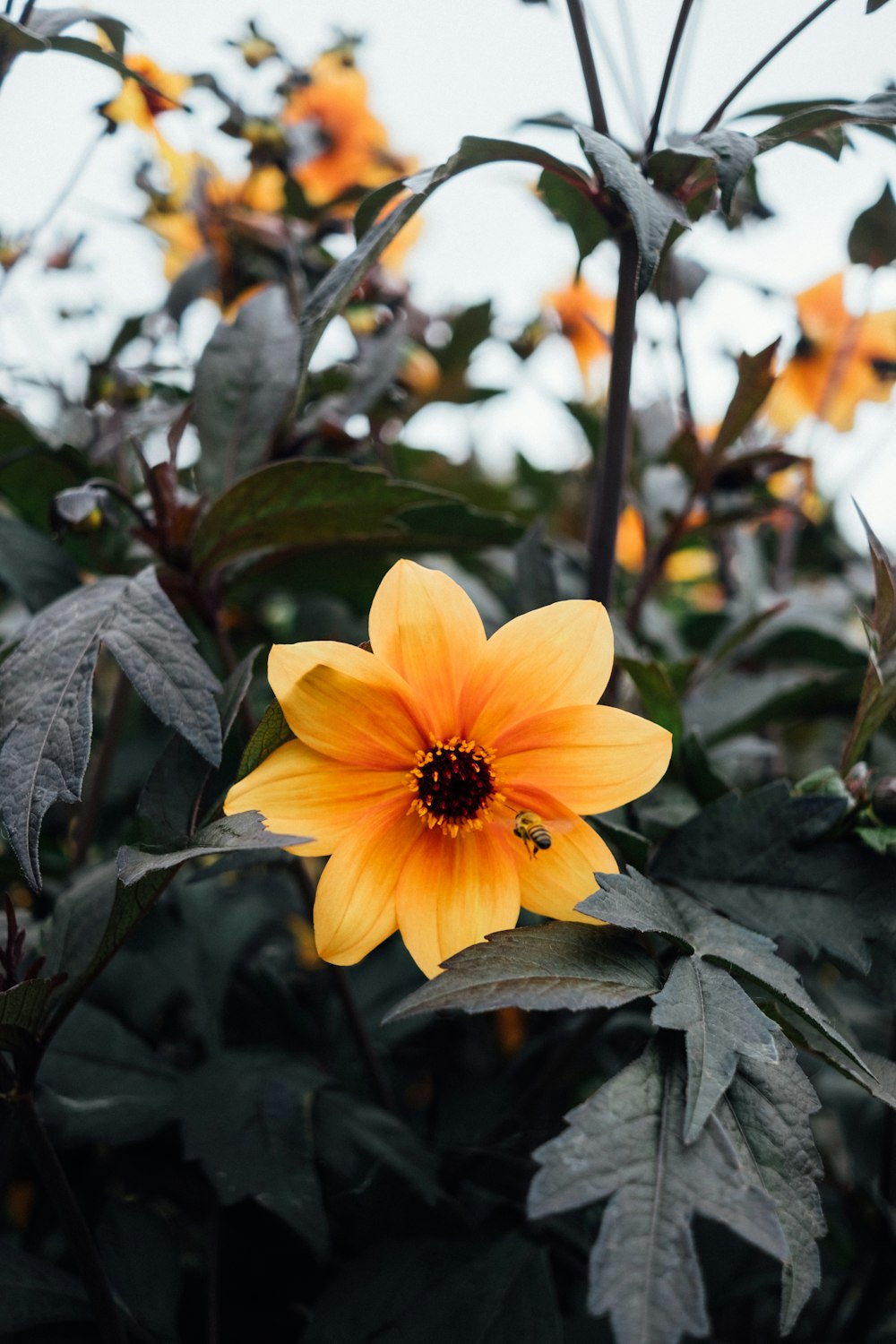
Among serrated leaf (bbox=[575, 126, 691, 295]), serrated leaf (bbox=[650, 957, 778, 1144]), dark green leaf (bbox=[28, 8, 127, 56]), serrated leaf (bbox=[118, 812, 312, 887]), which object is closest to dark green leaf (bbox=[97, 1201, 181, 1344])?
serrated leaf (bbox=[118, 812, 312, 887])

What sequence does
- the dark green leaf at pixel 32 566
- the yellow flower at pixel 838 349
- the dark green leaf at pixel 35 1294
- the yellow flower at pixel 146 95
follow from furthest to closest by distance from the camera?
1. the yellow flower at pixel 838 349
2. the yellow flower at pixel 146 95
3. the dark green leaf at pixel 32 566
4. the dark green leaf at pixel 35 1294

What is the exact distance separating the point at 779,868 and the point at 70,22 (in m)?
0.71

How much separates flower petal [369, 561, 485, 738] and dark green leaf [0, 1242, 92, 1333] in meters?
0.44

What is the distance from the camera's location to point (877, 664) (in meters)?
0.60

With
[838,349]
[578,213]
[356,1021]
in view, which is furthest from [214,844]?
[838,349]

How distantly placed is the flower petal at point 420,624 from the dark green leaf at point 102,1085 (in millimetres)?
385

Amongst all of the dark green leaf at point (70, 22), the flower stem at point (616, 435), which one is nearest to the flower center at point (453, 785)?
the flower stem at point (616, 435)

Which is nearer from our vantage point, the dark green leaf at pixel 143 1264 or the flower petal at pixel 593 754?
the flower petal at pixel 593 754

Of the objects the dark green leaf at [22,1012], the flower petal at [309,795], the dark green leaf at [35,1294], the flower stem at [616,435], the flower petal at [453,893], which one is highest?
the flower stem at [616,435]

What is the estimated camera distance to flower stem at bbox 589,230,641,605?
0.69 m

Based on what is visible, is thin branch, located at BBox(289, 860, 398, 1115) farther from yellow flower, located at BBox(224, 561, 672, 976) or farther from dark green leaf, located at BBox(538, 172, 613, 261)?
dark green leaf, located at BBox(538, 172, 613, 261)

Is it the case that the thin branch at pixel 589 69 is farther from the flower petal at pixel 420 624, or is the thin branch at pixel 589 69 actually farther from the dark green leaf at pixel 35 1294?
the dark green leaf at pixel 35 1294

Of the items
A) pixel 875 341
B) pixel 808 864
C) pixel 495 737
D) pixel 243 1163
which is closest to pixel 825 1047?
pixel 808 864

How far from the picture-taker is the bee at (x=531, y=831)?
53 cm
